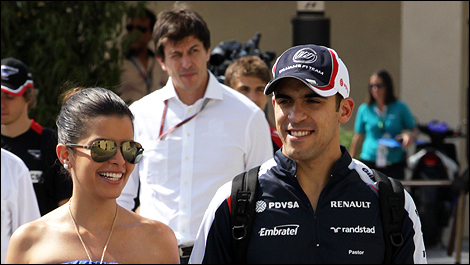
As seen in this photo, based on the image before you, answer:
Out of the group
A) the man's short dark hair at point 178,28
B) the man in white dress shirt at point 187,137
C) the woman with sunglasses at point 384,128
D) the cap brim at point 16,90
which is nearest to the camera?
the man in white dress shirt at point 187,137

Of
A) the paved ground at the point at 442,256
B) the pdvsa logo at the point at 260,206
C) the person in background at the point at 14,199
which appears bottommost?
the paved ground at the point at 442,256

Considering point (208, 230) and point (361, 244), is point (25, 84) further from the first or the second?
point (361, 244)

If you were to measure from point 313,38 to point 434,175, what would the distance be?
301 cm

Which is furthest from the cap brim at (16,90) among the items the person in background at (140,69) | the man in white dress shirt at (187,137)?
the person in background at (140,69)

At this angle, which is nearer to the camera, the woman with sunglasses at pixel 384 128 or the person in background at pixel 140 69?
the person in background at pixel 140 69

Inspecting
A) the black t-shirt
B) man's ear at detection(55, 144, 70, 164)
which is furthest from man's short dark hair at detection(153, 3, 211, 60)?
man's ear at detection(55, 144, 70, 164)

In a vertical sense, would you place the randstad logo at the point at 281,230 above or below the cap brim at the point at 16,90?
below

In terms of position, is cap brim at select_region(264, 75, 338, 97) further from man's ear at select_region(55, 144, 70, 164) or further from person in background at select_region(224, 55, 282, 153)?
person in background at select_region(224, 55, 282, 153)

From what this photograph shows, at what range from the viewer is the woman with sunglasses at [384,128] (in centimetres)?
862

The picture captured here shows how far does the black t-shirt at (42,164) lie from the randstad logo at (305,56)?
91.0 inches

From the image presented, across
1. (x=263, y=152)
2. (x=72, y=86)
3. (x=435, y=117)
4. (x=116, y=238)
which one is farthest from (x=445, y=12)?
(x=116, y=238)

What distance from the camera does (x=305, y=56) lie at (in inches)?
106

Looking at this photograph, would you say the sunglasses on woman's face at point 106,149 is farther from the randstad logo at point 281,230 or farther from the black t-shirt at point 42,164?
the black t-shirt at point 42,164

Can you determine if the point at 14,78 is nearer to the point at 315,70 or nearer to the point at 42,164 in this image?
the point at 42,164
